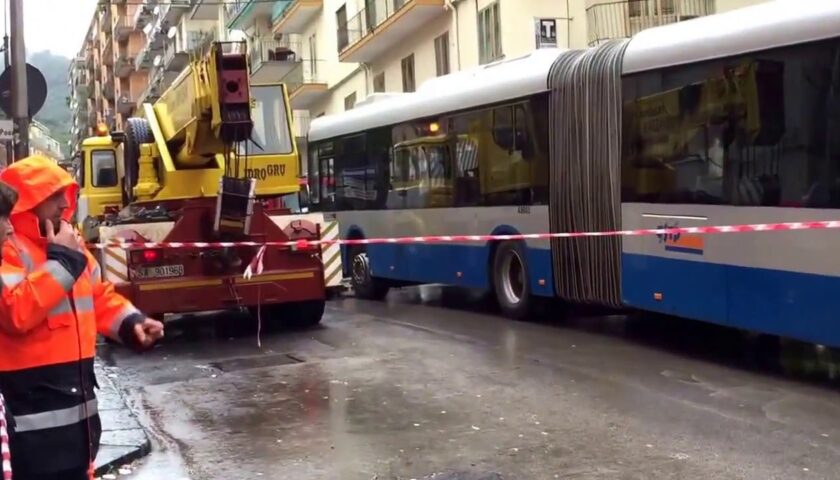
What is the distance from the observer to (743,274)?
8742mm

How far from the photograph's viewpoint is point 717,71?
903 centimetres

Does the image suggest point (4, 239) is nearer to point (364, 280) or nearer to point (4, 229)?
point (4, 229)

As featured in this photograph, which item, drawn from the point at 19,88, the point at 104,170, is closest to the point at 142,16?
the point at 104,170

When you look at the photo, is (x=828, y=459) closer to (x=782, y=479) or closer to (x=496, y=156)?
(x=782, y=479)

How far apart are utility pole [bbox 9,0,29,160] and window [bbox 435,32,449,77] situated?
52.3ft

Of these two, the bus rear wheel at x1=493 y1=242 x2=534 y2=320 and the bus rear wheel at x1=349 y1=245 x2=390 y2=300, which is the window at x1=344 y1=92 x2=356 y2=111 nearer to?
the bus rear wheel at x1=349 y1=245 x2=390 y2=300

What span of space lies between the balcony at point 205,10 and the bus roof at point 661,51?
39.2 meters

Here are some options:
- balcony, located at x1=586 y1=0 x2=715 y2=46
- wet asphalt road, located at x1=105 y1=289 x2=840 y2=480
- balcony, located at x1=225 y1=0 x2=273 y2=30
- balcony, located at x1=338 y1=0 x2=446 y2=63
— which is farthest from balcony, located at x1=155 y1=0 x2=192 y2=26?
wet asphalt road, located at x1=105 y1=289 x2=840 y2=480

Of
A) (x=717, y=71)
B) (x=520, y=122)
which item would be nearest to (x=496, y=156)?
(x=520, y=122)

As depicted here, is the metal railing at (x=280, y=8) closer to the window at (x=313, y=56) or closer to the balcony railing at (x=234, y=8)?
the window at (x=313, y=56)

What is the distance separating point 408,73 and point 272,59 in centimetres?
1165

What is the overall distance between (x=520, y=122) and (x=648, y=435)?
598 centimetres

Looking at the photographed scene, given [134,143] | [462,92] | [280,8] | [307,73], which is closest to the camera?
[134,143]

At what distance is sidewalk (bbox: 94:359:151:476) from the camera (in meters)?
6.34
